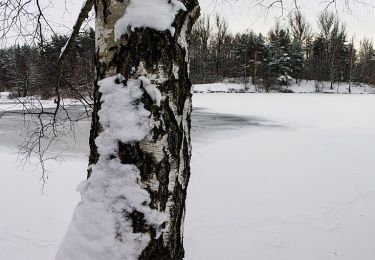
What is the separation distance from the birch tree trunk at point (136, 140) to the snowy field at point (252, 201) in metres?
3.24

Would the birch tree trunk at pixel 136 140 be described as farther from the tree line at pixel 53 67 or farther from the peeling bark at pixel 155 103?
the tree line at pixel 53 67

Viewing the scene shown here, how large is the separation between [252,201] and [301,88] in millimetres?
44848

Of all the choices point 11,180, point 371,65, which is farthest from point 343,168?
point 371,65

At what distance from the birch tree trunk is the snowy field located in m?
3.24

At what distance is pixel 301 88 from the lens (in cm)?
4862

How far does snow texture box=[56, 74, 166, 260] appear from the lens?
1.38 meters

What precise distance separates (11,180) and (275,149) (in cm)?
637

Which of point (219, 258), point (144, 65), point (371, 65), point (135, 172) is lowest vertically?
point (219, 258)

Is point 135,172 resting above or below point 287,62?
below

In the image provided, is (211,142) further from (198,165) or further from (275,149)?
(198,165)

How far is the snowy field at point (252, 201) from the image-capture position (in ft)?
15.2

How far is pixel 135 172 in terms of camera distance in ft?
4.52

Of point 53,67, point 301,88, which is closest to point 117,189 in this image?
point 53,67

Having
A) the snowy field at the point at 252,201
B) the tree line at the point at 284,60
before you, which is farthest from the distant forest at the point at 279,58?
the snowy field at the point at 252,201
